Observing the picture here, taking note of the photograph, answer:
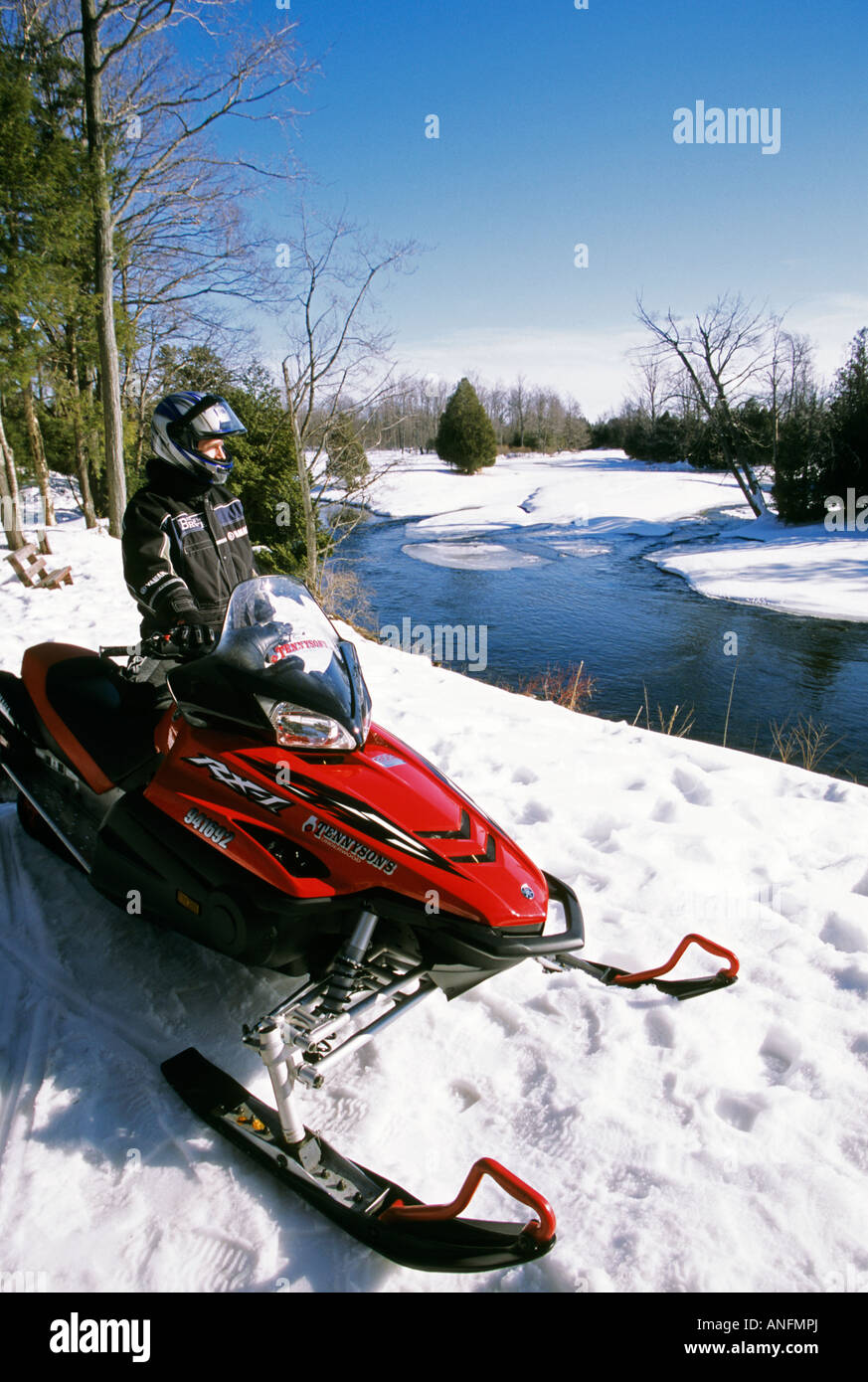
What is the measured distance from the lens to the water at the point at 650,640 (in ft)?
29.8

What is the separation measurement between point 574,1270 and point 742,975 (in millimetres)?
1295

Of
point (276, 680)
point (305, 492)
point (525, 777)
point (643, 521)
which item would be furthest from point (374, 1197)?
point (643, 521)

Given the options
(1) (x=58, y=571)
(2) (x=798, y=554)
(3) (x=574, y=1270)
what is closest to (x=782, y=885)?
(3) (x=574, y=1270)

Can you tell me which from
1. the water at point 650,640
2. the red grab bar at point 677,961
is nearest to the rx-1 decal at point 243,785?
the red grab bar at point 677,961

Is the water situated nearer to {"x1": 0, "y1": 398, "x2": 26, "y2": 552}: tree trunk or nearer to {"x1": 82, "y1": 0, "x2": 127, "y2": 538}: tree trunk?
{"x1": 82, "y1": 0, "x2": 127, "y2": 538}: tree trunk

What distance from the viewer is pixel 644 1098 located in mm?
2133

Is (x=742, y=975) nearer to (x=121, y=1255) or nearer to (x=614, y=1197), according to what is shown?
(x=614, y=1197)

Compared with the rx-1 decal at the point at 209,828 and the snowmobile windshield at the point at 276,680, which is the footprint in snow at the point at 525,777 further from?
the rx-1 decal at the point at 209,828

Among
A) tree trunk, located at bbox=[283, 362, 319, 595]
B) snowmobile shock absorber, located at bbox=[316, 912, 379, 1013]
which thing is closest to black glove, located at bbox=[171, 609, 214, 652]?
snowmobile shock absorber, located at bbox=[316, 912, 379, 1013]

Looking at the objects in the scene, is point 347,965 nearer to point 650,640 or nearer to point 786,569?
point 650,640

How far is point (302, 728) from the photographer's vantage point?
207 cm

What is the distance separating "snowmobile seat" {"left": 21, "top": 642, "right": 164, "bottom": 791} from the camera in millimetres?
2615

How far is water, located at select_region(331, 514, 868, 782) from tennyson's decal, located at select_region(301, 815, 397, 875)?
6602 mm

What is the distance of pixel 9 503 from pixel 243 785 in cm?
1126
